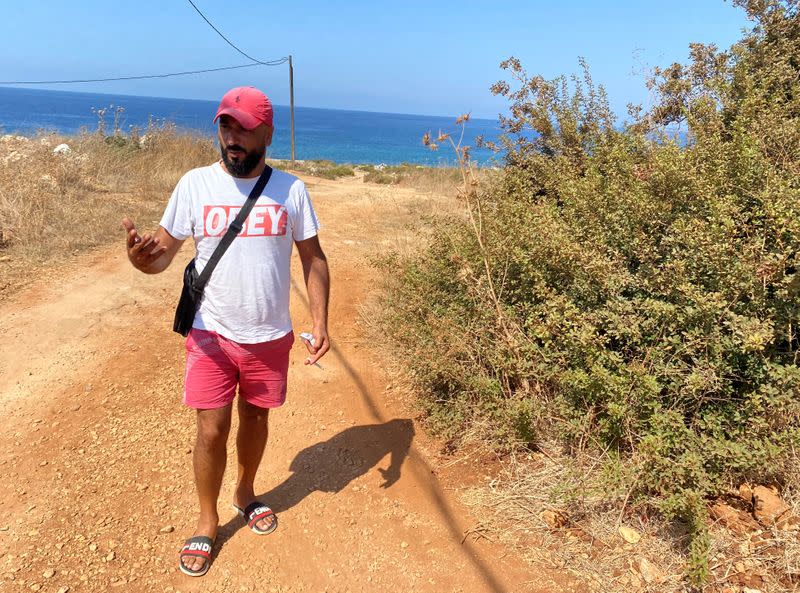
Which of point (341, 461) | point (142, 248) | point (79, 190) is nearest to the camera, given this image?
point (142, 248)

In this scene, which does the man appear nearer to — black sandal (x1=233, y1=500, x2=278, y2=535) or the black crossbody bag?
the black crossbody bag

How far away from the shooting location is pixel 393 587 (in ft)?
7.91

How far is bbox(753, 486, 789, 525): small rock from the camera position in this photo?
2564 millimetres

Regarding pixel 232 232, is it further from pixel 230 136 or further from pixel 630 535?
pixel 630 535

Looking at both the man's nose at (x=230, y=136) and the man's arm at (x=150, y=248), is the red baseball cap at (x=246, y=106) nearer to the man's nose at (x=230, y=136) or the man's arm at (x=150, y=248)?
the man's nose at (x=230, y=136)

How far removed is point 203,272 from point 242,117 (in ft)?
2.05

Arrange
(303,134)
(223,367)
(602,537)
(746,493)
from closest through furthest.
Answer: (223,367)
(602,537)
(746,493)
(303,134)

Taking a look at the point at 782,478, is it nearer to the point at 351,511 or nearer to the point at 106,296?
the point at 351,511

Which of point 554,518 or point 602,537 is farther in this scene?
point 554,518

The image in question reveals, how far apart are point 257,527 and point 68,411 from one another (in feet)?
5.61

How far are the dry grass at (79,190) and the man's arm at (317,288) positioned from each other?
4334 millimetres

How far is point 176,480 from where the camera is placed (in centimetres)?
296

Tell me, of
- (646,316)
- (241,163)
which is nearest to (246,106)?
(241,163)

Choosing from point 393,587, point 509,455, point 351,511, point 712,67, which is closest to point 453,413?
point 509,455
